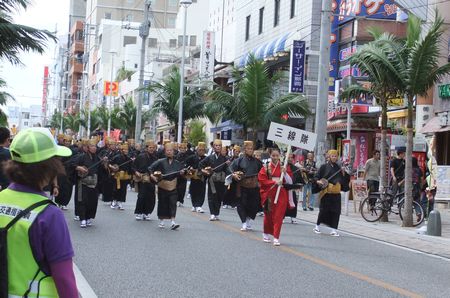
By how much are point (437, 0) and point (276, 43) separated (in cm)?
1301

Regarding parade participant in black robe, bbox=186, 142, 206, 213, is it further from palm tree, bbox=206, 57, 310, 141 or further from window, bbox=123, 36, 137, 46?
window, bbox=123, 36, 137, 46

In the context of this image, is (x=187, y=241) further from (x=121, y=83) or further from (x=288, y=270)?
(x=121, y=83)

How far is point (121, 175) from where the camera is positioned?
18375 millimetres

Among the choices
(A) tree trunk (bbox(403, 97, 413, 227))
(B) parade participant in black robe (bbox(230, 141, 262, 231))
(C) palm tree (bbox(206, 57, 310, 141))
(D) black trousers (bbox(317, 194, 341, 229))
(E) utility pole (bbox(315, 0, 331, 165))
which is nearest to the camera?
(D) black trousers (bbox(317, 194, 341, 229))

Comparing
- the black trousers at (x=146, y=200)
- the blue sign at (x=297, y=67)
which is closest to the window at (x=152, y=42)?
the blue sign at (x=297, y=67)

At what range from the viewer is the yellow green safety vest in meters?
3.11

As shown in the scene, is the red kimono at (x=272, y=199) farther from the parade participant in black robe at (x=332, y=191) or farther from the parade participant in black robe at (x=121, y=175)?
the parade participant in black robe at (x=121, y=175)

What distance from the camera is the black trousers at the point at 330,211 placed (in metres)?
14.0

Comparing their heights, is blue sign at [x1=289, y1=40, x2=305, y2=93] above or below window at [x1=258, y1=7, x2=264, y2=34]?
below

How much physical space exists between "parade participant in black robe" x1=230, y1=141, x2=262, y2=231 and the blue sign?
16190 millimetres

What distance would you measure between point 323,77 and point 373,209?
5.22 metres

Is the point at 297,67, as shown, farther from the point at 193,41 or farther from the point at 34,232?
the point at 193,41

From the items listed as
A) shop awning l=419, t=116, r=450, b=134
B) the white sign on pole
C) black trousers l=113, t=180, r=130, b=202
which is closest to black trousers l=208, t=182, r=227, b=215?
the white sign on pole

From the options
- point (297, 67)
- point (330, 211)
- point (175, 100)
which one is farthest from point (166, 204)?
point (175, 100)
